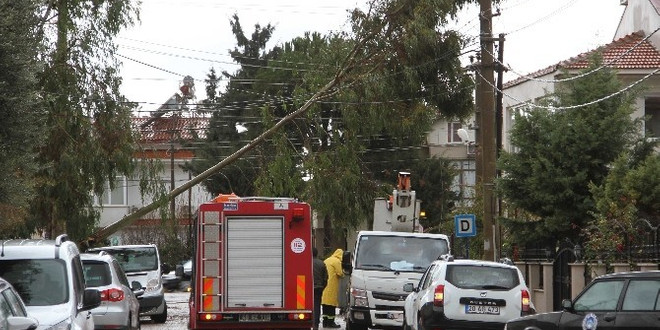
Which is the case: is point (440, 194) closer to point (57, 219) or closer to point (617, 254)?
point (57, 219)

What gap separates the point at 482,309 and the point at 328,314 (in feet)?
30.3

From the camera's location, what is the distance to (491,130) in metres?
27.3

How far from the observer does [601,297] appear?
53.0 feet

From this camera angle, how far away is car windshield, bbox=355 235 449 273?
2525cm

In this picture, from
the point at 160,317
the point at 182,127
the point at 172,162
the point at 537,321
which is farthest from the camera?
the point at 182,127

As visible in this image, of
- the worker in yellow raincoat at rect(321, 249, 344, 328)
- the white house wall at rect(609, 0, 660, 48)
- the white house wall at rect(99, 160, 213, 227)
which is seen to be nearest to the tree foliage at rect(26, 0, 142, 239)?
the worker in yellow raincoat at rect(321, 249, 344, 328)

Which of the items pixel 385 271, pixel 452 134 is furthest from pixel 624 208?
pixel 452 134

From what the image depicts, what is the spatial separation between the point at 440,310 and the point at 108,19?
44.5 feet

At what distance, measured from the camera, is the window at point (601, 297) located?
621 inches

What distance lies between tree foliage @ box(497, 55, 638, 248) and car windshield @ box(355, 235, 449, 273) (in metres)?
4.87

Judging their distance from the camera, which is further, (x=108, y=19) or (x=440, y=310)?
(x=108, y=19)

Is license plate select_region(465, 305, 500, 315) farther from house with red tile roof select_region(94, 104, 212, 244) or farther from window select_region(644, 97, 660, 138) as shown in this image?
house with red tile roof select_region(94, 104, 212, 244)

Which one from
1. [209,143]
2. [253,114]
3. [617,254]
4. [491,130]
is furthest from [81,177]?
[209,143]

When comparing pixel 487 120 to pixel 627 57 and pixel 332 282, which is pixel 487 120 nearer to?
pixel 332 282
